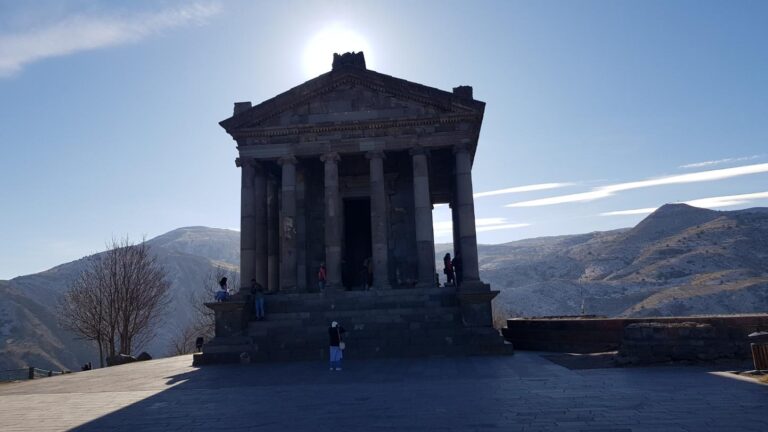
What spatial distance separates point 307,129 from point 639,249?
104964 mm

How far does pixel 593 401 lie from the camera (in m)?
8.87

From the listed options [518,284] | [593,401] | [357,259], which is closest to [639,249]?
[518,284]

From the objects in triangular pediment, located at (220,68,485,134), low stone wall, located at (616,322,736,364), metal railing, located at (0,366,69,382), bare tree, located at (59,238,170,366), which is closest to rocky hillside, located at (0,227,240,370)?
bare tree, located at (59,238,170,366)

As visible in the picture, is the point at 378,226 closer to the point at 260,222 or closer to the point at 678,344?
the point at 260,222

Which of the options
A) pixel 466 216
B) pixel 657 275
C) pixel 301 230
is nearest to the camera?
pixel 466 216

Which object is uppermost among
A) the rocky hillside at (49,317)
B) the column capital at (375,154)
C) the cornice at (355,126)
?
the cornice at (355,126)

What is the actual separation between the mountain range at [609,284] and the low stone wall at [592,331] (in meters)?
36.5

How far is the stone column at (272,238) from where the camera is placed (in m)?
25.7

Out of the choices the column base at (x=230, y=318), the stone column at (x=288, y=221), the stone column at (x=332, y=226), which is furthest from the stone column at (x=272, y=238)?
the column base at (x=230, y=318)

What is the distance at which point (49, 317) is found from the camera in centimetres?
9138

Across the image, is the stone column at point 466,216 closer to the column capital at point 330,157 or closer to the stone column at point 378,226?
the stone column at point 378,226

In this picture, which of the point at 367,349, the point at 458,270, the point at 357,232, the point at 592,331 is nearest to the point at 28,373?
the point at 367,349

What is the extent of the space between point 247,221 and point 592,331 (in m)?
15.0

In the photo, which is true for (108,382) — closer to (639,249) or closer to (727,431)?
(727,431)
